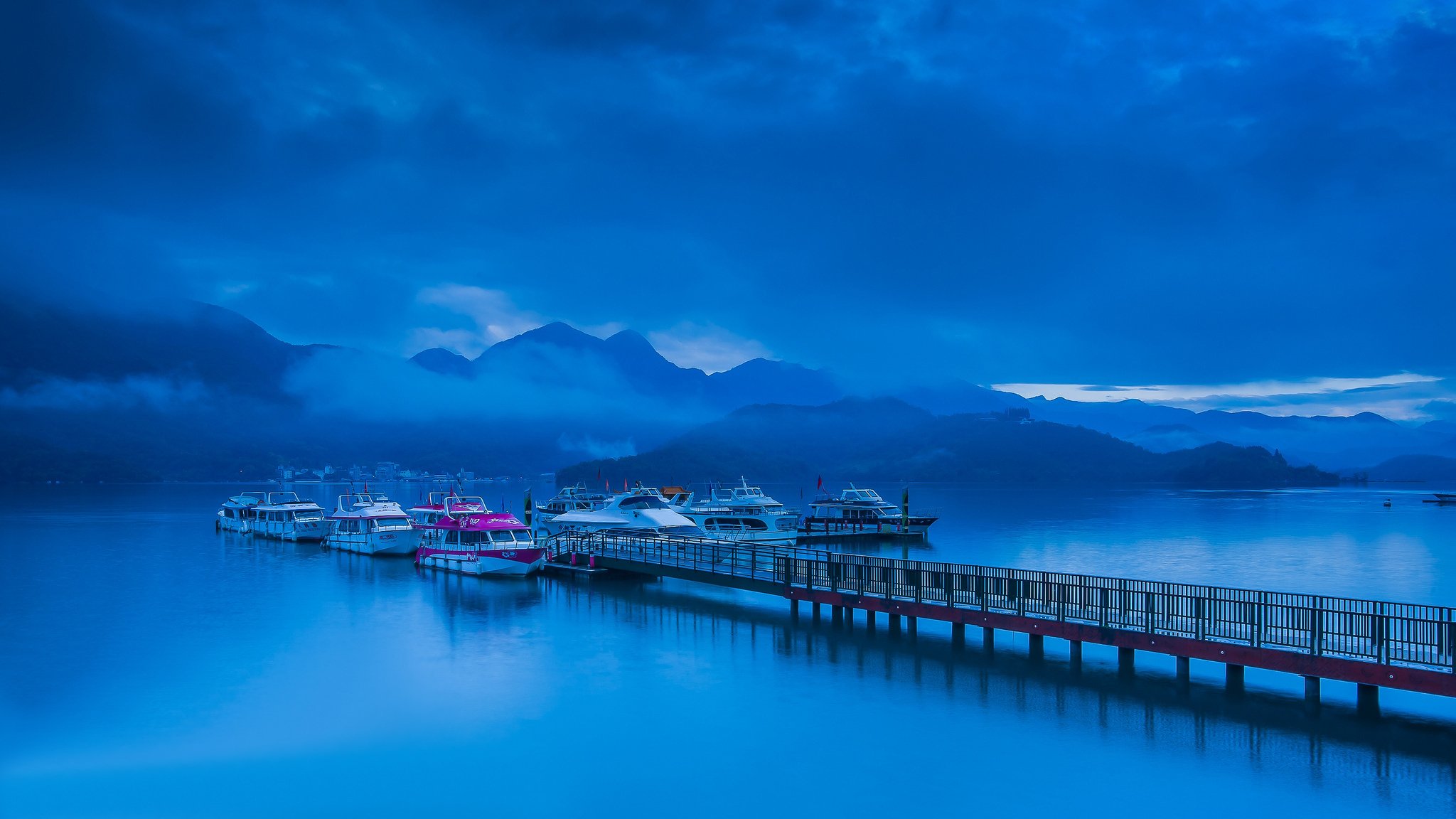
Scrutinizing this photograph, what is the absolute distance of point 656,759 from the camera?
25297mm

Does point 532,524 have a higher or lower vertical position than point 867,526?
higher

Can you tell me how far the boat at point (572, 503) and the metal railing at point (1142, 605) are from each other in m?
48.8

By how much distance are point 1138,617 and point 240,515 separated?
99.2 metres

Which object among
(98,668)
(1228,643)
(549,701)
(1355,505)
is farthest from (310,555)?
(1355,505)

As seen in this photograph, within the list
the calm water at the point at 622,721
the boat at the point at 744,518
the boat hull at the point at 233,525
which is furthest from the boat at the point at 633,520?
the boat hull at the point at 233,525

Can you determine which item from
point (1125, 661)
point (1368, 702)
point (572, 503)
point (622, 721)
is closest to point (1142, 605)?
point (1125, 661)

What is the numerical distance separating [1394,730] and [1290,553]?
69.3 metres

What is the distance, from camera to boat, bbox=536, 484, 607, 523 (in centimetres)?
9710

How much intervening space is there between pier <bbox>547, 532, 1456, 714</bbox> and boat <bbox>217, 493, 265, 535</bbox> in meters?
71.8

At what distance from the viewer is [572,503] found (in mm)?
102625

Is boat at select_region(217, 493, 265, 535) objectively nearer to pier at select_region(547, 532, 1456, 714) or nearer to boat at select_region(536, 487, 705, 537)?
boat at select_region(536, 487, 705, 537)

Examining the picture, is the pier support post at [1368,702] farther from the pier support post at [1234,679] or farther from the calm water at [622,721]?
the pier support post at [1234,679]

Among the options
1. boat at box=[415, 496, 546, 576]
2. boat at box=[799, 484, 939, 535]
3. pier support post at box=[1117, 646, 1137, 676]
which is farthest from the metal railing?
boat at box=[799, 484, 939, 535]

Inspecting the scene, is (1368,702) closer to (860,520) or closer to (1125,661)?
(1125,661)
